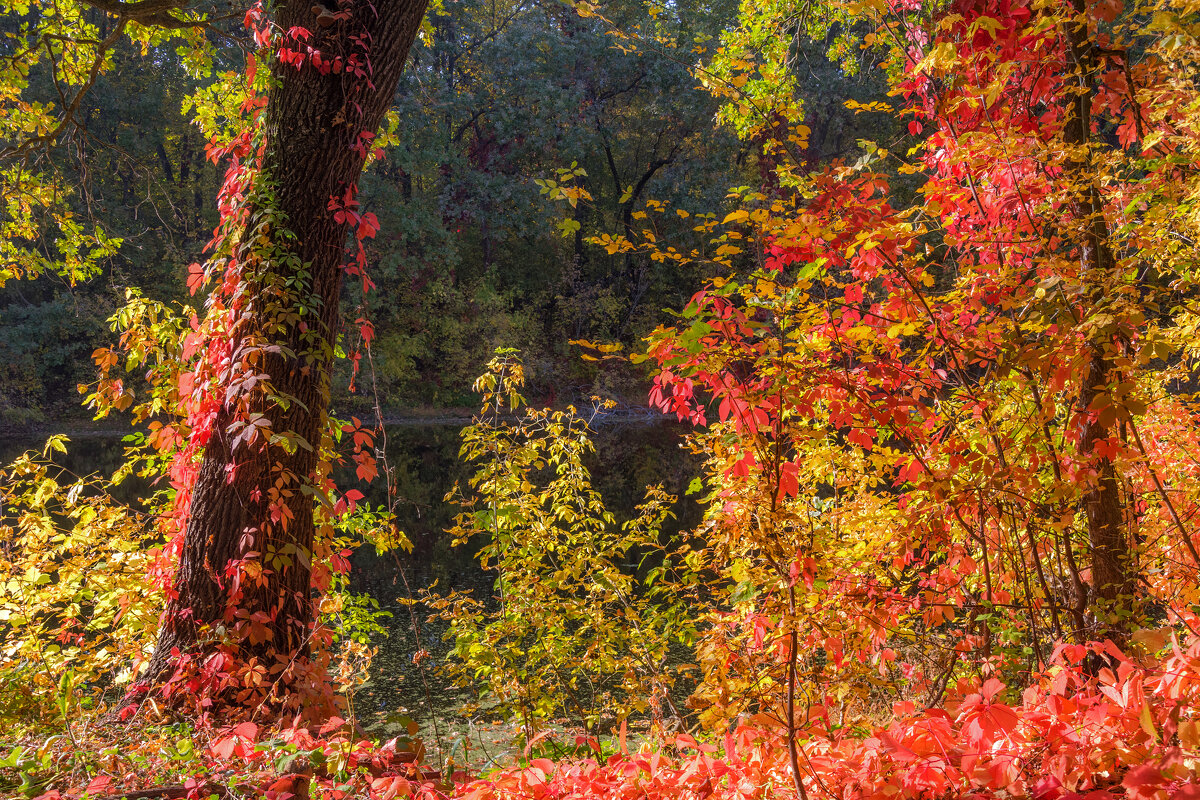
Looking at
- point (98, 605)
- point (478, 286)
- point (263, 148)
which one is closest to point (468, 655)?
point (98, 605)

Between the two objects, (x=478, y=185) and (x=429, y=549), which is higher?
(x=478, y=185)

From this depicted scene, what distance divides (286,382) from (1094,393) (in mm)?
2581

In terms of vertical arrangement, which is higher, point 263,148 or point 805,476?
point 263,148

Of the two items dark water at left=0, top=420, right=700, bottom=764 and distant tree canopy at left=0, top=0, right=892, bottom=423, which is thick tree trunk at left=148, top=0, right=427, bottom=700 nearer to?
dark water at left=0, top=420, right=700, bottom=764

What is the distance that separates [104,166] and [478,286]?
995 cm

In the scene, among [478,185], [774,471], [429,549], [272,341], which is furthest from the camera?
[478,185]

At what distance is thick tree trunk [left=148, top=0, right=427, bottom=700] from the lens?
103 inches

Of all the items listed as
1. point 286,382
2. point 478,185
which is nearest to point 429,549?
point 286,382

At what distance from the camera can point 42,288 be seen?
62.2 ft

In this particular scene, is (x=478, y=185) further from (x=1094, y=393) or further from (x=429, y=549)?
(x=1094, y=393)

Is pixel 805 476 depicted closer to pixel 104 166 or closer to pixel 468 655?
pixel 468 655

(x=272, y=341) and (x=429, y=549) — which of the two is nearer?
(x=272, y=341)

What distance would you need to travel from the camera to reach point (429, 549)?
898 cm

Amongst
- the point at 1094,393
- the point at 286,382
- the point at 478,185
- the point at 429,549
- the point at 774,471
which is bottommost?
the point at 429,549
